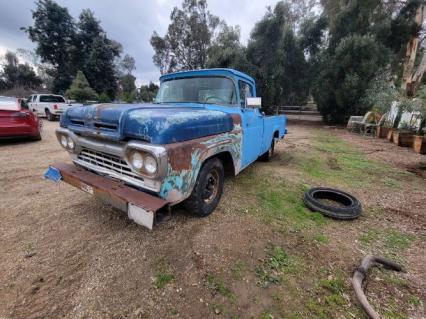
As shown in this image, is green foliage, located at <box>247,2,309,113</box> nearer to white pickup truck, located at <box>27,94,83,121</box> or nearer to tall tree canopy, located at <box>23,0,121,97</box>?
white pickup truck, located at <box>27,94,83,121</box>

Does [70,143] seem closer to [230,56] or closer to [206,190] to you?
[206,190]

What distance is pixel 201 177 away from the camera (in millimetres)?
2588

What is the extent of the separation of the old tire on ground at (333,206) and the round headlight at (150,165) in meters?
2.61

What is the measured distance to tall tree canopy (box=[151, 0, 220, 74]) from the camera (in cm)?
2302

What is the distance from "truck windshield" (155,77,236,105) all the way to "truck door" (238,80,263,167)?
0.25 metres

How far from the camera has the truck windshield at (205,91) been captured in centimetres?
355

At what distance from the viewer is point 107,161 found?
97.0 inches

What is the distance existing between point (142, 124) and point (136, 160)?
35 centimetres

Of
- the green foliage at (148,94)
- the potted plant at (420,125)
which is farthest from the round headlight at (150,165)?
the green foliage at (148,94)

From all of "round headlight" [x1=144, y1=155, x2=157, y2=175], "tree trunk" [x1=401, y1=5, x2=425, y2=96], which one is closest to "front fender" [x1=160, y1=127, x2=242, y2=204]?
"round headlight" [x1=144, y1=155, x2=157, y2=175]

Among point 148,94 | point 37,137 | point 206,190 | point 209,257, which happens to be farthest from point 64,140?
point 148,94

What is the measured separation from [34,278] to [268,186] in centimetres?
359

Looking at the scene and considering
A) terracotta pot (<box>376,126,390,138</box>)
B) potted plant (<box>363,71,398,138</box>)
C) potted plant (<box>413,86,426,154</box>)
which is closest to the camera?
potted plant (<box>413,86,426,154</box>)

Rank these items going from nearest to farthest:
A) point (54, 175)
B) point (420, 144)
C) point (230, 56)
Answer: point (54, 175) → point (420, 144) → point (230, 56)
